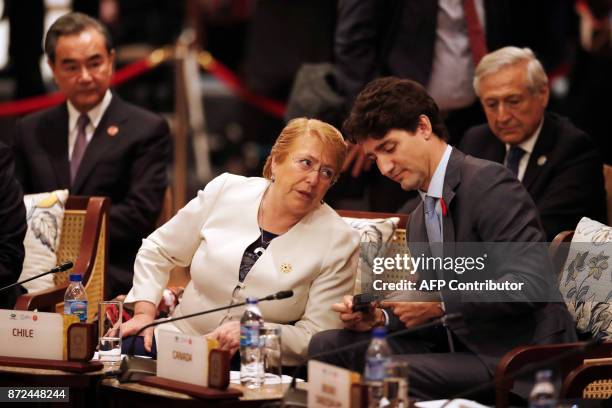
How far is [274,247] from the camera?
4.39 meters

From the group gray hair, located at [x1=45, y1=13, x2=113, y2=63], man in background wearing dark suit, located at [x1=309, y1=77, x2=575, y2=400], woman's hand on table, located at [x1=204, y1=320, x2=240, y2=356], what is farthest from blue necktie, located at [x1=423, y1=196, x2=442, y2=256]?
gray hair, located at [x1=45, y1=13, x2=113, y2=63]

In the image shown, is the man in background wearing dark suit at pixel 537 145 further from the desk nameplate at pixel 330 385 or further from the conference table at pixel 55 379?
the conference table at pixel 55 379

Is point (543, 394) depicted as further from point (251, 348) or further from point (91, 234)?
point (91, 234)

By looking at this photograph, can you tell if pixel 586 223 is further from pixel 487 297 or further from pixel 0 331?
pixel 0 331

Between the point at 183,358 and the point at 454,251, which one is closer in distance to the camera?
the point at 183,358

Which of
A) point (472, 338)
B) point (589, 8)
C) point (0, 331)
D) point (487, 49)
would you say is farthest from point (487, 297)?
point (589, 8)

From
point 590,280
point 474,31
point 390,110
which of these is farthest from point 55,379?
point 474,31

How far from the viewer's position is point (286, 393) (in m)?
3.53

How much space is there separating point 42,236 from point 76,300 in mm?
857

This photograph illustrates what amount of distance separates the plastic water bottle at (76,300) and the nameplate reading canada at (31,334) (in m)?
0.38

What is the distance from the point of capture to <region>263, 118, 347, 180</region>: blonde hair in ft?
14.3

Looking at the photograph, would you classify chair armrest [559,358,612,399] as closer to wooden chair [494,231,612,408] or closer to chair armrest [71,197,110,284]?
wooden chair [494,231,612,408]

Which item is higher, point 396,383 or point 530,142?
point 530,142

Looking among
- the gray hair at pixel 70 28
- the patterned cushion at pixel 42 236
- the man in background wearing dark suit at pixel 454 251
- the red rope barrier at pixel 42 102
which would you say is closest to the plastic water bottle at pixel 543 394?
the man in background wearing dark suit at pixel 454 251
